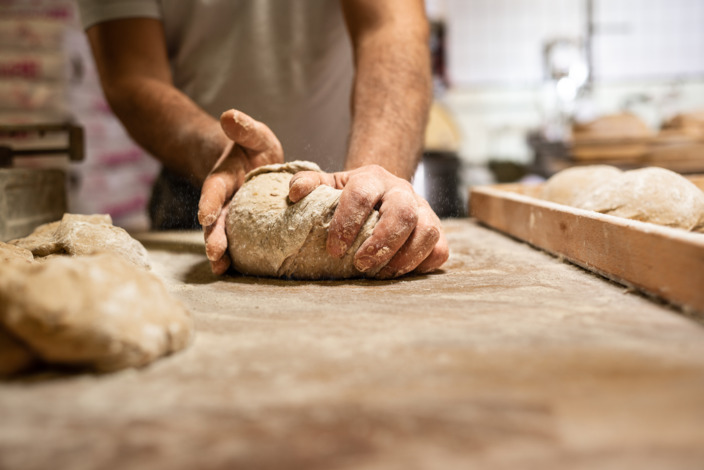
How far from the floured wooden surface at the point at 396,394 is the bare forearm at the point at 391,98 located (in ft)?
2.25

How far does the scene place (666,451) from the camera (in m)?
0.49

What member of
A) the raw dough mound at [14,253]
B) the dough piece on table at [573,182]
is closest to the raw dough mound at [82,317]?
the raw dough mound at [14,253]

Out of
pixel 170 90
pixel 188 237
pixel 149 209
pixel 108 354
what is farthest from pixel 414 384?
pixel 149 209

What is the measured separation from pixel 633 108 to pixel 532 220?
4854mm

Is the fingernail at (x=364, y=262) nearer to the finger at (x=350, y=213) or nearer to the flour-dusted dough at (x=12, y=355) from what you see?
the finger at (x=350, y=213)

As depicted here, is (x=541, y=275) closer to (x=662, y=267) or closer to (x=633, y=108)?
(x=662, y=267)

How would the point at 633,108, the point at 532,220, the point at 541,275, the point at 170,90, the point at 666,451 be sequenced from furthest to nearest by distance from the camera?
the point at 633,108
the point at 170,90
the point at 532,220
the point at 541,275
the point at 666,451

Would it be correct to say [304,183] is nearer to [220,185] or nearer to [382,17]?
[220,185]

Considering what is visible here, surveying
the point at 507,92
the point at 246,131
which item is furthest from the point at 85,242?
the point at 507,92

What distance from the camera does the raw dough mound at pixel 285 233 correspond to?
1192 millimetres

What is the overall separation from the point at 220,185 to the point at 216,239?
16 cm

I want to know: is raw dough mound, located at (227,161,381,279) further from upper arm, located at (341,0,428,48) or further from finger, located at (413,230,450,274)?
upper arm, located at (341,0,428,48)

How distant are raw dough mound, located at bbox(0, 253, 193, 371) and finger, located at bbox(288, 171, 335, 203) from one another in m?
0.51

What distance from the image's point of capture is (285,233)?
121 cm
